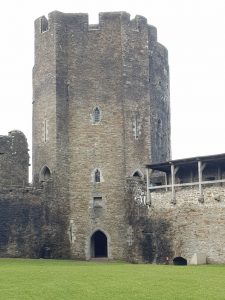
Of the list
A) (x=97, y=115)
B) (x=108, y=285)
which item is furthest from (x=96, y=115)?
(x=108, y=285)

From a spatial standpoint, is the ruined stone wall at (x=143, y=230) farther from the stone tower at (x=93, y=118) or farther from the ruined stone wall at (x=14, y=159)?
the ruined stone wall at (x=14, y=159)

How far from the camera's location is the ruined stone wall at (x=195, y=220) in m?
30.7

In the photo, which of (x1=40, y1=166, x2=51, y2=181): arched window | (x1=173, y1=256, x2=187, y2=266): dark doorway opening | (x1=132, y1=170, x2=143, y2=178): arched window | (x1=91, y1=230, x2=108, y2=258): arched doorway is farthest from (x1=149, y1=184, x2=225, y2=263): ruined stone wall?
(x1=40, y1=166, x2=51, y2=181): arched window

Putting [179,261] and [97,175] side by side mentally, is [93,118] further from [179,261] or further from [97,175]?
[179,261]

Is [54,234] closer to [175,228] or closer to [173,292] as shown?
[175,228]

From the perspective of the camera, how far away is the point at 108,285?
Answer: 18266 mm

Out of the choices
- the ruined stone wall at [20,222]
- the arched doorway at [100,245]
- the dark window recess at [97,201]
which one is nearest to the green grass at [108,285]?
the ruined stone wall at [20,222]

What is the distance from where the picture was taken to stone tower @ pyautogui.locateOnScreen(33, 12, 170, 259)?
119 feet

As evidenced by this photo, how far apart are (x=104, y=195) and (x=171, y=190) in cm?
497

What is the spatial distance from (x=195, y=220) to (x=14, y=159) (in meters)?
11.1

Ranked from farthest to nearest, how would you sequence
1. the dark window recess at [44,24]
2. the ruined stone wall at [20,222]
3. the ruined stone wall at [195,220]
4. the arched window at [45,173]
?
1. the dark window recess at [44,24]
2. the arched window at [45,173]
3. the ruined stone wall at [20,222]
4. the ruined stone wall at [195,220]

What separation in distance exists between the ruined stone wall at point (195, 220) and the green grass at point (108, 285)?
7939 millimetres

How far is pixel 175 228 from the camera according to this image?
3256cm

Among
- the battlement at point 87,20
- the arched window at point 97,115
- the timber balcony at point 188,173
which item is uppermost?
the battlement at point 87,20
